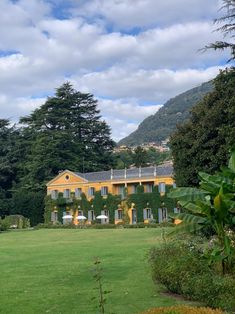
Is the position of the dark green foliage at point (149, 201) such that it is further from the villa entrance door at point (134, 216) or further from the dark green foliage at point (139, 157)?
the dark green foliage at point (139, 157)

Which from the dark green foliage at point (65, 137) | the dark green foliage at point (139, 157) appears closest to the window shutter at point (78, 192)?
the dark green foliage at point (65, 137)

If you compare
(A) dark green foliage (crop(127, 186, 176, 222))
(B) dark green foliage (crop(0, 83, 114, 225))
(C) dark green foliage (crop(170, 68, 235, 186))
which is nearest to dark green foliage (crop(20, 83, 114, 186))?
(B) dark green foliage (crop(0, 83, 114, 225))

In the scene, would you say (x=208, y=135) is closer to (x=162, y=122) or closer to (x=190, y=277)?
Answer: (x=190, y=277)

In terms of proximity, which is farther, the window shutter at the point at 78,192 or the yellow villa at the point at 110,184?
the window shutter at the point at 78,192

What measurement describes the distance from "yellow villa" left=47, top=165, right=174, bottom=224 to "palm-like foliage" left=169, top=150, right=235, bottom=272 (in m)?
46.1

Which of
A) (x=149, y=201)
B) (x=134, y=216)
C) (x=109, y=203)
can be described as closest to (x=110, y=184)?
(x=109, y=203)

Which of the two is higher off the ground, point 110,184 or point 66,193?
point 110,184

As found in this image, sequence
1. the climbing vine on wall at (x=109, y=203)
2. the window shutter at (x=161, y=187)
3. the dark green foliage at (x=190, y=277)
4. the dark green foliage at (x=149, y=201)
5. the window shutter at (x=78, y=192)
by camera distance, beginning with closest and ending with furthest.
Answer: the dark green foliage at (x=190, y=277), the dark green foliage at (x=149, y=201), the climbing vine on wall at (x=109, y=203), the window shutter at (x=161, y=187), the window shutter at (x=78, y=192)

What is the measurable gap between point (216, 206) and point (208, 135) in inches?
537

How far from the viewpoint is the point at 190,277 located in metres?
9.12

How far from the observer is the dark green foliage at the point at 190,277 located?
331 inches

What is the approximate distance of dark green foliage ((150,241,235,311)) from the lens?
8398 millimetres

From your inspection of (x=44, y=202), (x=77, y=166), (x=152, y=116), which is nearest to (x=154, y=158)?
(x=77, y=166)

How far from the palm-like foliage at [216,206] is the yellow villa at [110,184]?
46119 mm
